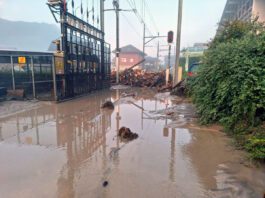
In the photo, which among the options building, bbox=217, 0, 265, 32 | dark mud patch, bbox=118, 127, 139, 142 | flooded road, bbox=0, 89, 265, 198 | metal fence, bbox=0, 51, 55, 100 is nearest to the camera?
flooded road, bbox=0, 89, 265, 198

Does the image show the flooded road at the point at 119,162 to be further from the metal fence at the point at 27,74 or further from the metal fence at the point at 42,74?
the metal fence at the point at 27,74

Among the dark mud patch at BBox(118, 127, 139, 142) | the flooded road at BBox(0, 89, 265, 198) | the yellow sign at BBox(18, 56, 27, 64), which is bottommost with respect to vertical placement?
the flooded road at BBox(0, 89, 265, 198)

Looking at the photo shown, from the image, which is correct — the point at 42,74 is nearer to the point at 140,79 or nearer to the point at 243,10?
the point at 140,79

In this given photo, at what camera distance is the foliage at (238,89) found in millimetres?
4727

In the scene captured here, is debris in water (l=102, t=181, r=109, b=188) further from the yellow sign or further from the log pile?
the log pile

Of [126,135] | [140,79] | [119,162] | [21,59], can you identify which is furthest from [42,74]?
[140,79]

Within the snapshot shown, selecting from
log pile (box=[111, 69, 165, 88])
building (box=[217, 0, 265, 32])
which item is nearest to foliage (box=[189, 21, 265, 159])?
building (box=[217, 0, 265, 32])

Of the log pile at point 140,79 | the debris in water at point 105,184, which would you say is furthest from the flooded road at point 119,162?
the log pile at point 140,79

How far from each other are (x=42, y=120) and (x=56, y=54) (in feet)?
12.0

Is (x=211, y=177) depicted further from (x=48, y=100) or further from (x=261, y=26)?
(x=48, y=100)

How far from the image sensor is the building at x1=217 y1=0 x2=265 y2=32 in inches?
532

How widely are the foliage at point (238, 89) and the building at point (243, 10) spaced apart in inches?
182

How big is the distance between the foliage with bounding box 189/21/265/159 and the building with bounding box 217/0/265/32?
463 cm

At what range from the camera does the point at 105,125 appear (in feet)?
19.7
